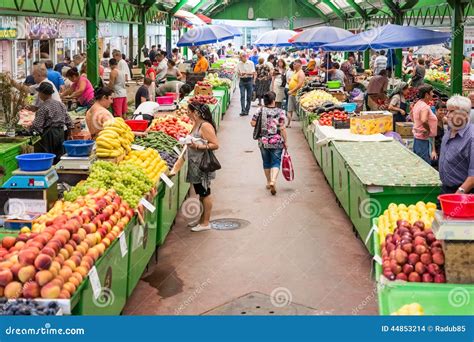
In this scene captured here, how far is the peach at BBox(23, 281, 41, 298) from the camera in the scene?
4203 millimetres

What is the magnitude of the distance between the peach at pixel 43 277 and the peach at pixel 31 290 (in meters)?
0.03

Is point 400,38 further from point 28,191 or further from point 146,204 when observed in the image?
point 28,191

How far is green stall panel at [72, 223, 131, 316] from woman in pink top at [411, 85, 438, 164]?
17.4 feet

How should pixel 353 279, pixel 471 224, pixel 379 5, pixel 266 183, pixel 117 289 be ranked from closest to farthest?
1. pixel 471 224
2. pixel 117 289
3. pixel 353 279
4. pixel 266 183
5. pixel 379 5

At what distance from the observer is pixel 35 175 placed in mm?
5766

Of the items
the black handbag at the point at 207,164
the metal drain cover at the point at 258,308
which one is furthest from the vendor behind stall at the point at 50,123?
the metal drain cover at the point at 258,308

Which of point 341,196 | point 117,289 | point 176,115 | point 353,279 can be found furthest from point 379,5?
point 117,289

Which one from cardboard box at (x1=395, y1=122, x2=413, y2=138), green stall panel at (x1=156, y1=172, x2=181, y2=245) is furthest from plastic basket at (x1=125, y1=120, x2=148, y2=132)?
cardboard box at (x1=395, y1=122, x2=413, y2=138)

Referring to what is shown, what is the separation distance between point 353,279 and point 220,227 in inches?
101

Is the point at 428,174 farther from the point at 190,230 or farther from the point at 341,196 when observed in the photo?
the point at 190,230

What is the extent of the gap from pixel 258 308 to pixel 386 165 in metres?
3.14

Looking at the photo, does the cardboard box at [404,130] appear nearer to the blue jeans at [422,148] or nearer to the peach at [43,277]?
the blue jeans at [422,148]

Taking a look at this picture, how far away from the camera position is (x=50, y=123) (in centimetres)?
980

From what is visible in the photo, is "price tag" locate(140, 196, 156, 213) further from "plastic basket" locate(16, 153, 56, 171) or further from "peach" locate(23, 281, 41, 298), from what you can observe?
"peach" locate(23, 281, 41, 298)
